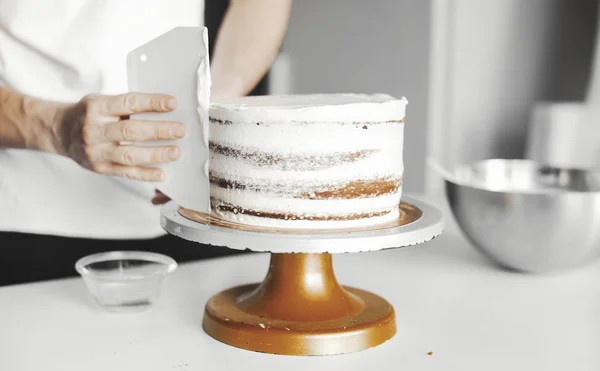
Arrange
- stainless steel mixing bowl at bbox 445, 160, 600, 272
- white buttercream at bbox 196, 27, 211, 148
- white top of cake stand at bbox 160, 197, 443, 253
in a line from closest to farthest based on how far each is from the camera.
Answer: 1. white top of cake stand at bbox 160, 197, 443, 253
2. white buttercream at bbox 196, 27, 211, 148
3. stainless steel mixing bowl at bbox 445, 160, 600, 272

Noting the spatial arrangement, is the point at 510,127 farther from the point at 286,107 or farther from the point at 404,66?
the point at 286,107

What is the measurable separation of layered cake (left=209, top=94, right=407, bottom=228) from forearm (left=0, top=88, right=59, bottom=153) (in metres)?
0.36

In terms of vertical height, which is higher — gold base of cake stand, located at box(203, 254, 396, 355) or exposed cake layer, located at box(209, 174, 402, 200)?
exposed cake layer, located at box(209, 174, 402, 200)

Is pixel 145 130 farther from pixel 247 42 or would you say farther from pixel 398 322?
pixel 247 42

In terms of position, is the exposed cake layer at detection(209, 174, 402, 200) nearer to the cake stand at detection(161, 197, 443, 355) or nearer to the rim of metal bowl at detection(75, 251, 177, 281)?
the cake stand at detection(161, 197, 443, 355)

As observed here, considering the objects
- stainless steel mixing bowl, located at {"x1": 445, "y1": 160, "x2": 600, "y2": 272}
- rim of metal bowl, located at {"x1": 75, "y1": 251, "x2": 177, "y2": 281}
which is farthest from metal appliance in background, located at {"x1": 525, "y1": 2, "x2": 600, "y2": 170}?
rim of metal bowl, located at {"x1": 75, "y1": 251, "x2": 177, "y2": 281}

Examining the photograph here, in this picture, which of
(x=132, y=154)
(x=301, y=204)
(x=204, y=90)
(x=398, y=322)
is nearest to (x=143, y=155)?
(x=132, y=154)

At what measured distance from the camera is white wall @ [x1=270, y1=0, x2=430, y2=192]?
327 centimetres

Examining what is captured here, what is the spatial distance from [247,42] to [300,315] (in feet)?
2.85

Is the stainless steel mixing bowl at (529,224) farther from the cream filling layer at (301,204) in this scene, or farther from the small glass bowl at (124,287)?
the small glass bowl at (124,287)

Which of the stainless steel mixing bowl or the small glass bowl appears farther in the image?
the stainless steel mixing bowl

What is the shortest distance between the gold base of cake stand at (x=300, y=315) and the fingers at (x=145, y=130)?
0.23 meters

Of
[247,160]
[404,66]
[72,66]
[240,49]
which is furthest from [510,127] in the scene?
[247,160]

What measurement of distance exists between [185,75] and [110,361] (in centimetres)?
38
